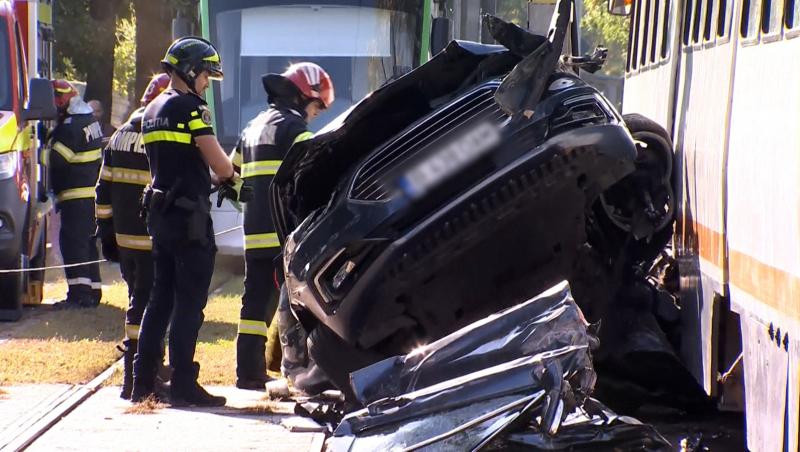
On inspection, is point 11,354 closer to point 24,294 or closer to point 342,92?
point 24,294

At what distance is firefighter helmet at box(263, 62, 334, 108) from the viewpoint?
8703mm

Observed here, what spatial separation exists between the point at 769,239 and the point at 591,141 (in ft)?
2.94

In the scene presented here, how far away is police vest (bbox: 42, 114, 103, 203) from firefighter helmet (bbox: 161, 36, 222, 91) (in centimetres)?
498

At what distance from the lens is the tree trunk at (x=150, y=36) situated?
81.1ft

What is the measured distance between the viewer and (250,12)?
14.9m

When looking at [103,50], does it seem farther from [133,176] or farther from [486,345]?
[486,345]

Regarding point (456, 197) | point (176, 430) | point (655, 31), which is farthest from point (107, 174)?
point (456, 197)

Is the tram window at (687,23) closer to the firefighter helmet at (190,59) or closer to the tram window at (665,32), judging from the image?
the tram window at (665,32)

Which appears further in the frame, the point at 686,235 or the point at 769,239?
the point at 686,235

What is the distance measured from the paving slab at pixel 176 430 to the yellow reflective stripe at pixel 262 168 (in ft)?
4.43

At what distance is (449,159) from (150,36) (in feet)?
68.3

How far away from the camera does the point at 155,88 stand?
9.91 m

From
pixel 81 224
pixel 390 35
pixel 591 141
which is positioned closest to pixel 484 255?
pixel 591 141

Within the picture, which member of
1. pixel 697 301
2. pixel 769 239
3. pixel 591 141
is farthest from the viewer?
pixel 697 301
